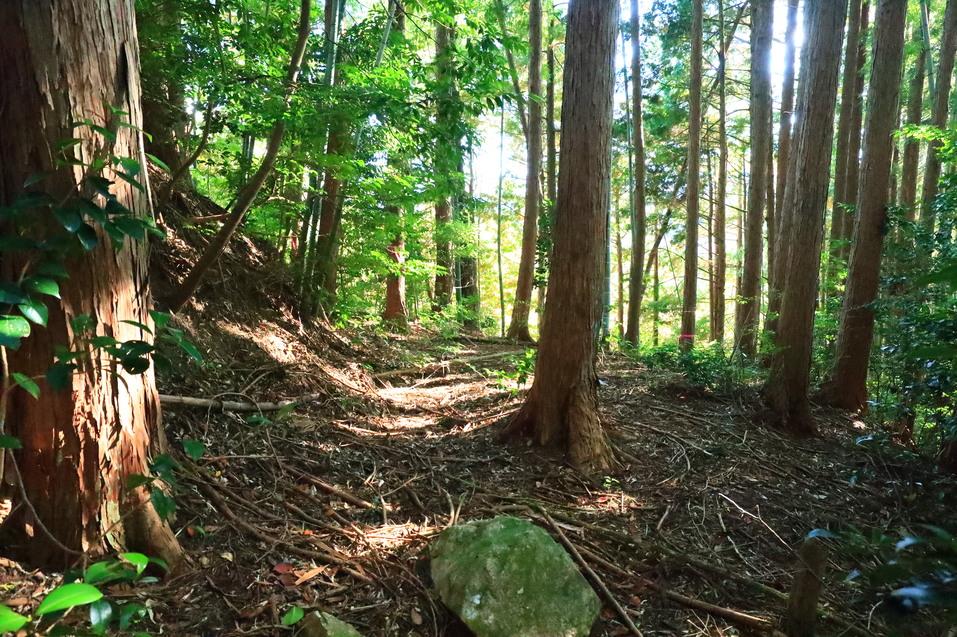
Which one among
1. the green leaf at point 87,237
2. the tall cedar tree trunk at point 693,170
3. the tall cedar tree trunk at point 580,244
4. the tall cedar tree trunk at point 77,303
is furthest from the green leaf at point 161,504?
the tall cedar tree trunk at point 693,170

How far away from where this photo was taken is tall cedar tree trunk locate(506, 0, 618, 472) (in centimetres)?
409

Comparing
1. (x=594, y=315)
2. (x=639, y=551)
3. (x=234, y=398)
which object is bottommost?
(x=639, y=551)

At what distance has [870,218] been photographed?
6531 millimetres

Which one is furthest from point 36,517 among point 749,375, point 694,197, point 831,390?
point 694,197

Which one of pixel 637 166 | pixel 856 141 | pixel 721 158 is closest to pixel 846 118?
pixel 856 141

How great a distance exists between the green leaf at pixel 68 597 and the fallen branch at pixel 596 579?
2213mm

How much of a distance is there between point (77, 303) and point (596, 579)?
106 inches

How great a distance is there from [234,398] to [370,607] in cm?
229

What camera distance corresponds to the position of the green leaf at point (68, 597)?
119 cm

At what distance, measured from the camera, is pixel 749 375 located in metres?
6.88

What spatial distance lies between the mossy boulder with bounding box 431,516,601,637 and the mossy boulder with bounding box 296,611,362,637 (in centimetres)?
54

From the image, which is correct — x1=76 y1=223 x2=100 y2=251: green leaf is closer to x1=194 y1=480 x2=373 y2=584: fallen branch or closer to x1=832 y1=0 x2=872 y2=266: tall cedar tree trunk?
x1=194 y1=480 x2=373 y2=584: fallen branch

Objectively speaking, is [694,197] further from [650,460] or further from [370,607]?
[370,607]

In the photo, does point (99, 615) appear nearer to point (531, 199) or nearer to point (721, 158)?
point (531, 199)
